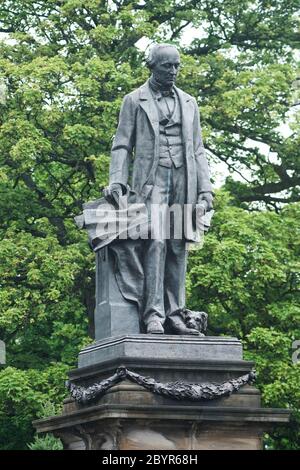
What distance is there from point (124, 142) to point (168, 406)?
295cm

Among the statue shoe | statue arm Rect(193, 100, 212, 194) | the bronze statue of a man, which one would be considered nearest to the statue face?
the bronze statue of a man

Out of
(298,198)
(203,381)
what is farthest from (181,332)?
(298,198)

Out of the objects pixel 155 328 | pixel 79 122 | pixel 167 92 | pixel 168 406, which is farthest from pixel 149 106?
pixel 79 122

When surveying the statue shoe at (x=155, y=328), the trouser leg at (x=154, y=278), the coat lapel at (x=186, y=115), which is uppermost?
the coat lapel at (x=186, y=115)

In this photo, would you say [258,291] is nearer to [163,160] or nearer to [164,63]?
[163,160]

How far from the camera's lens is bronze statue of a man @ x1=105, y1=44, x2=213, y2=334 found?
1460cm

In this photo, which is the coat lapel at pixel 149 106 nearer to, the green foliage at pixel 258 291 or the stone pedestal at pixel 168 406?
the stone pedestal at pixel 168 406

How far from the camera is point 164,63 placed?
48.5ft

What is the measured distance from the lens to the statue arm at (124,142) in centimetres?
1491

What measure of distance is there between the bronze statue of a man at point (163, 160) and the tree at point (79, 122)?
9.65m

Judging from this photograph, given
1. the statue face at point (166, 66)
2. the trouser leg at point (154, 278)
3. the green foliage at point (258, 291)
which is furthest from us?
the green foliage at point (258, 291)

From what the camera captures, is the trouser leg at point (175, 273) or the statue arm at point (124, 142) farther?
the statue arm at point (124, 142)

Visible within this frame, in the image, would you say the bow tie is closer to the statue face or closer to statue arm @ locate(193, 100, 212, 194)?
the statue face

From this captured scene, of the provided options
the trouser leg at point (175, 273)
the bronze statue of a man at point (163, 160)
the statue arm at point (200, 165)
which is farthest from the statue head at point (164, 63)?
the trouser leg at point (175, 273)
